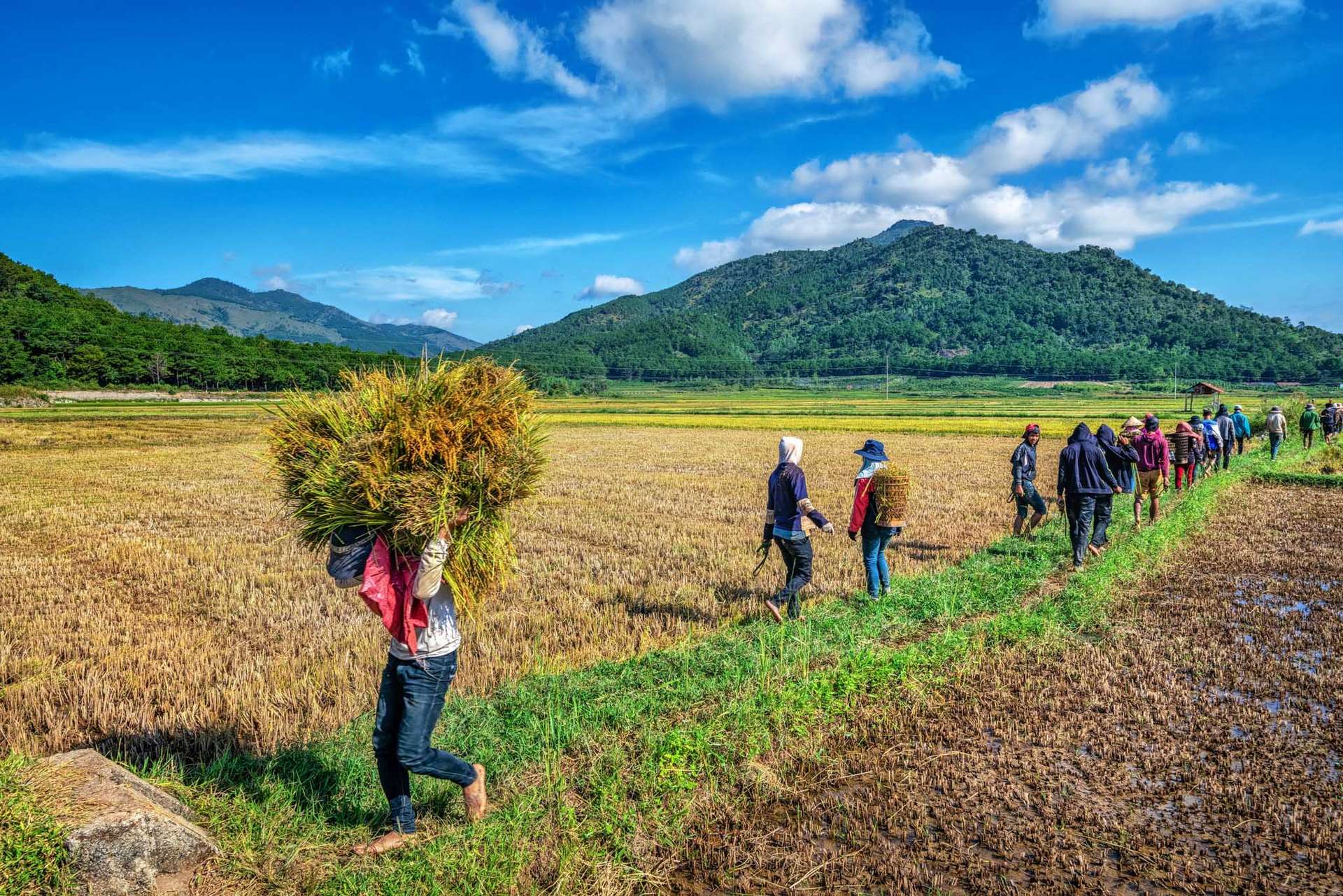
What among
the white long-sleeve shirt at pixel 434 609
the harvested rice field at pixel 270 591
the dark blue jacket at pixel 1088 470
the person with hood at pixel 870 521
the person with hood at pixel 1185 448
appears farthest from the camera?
the person with hood at pixel 1185 448

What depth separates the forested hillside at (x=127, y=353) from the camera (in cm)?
8200

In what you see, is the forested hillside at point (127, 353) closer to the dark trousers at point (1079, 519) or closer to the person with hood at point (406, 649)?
the dark trousers at point (1079, 519)

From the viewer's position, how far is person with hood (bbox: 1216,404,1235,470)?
71.8ft

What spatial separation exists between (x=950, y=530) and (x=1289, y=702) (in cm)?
812

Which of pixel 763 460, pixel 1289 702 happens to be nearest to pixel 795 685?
pixel 1289 702

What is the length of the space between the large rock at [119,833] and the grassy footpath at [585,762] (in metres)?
0.12

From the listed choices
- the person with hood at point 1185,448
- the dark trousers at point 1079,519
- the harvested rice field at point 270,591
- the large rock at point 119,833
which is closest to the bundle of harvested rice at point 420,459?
the harvested rice field at point 270,591

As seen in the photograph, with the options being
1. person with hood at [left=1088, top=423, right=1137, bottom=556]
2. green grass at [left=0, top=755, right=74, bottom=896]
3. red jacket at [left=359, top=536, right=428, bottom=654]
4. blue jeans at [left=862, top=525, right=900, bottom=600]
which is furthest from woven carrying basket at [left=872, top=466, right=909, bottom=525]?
green grass at [left=0, top=755, right=74, bottom=896]

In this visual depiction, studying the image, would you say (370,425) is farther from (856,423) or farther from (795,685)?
(856,423)

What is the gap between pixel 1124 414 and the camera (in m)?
60.9

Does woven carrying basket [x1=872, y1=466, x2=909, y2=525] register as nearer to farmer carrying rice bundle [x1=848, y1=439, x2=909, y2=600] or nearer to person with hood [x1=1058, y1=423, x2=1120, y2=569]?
farmer carrying rice bundle [x1=848, y1=439, x2=909, y2=600]

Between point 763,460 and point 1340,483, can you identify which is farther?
point 763,460

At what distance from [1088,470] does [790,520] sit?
5.63 m

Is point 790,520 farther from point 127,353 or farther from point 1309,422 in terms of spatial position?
point 127,353
